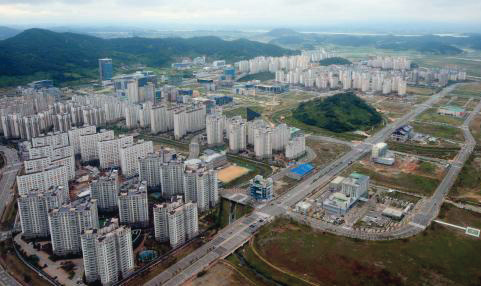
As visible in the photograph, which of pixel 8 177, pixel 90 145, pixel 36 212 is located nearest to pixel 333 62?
pixel 90 145

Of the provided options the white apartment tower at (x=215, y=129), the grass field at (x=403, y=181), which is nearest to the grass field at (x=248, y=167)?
the white apartment tower at (x=215, y=129)

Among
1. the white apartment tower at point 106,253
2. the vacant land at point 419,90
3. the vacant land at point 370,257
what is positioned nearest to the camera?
the white apartment tower at point 106,253

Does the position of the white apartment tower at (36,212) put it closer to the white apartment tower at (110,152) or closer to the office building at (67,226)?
the office building at (67,226)

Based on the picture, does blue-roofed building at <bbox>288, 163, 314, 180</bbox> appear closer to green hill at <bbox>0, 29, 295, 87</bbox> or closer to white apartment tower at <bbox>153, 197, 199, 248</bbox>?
white apartment tower at <bbox>153, 197, 199, 248</bbox>

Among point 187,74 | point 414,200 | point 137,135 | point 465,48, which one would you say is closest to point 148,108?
point 137,135

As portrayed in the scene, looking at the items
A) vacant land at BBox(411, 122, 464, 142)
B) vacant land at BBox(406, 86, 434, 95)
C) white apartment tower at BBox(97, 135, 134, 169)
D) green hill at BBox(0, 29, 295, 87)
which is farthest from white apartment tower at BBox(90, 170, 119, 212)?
vacant land at BBox(406, 86, 434, 95)

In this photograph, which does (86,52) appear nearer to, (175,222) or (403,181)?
(403,181)
